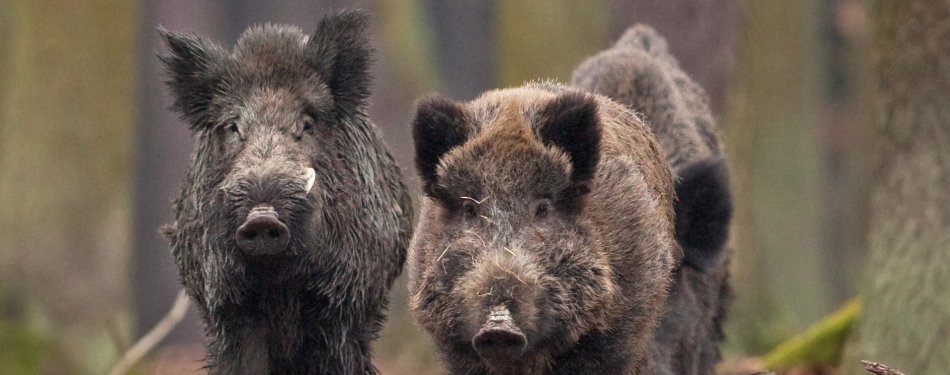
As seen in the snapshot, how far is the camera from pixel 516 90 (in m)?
6.17

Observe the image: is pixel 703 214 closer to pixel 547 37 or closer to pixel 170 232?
pixel 170 232

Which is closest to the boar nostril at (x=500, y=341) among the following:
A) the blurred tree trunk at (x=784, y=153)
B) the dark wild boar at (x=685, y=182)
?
the dark wild boar at (x=685, y=182)

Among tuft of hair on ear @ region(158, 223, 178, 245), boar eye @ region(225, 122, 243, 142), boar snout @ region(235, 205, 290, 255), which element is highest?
boar eye @ region(225, 122, 243, 142)

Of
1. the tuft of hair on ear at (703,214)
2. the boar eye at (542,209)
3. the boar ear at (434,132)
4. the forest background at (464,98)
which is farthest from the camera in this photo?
the forest background at (464,98)

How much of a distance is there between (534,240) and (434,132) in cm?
82

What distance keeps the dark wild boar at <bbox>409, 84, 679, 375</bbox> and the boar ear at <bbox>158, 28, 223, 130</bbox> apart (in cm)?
145

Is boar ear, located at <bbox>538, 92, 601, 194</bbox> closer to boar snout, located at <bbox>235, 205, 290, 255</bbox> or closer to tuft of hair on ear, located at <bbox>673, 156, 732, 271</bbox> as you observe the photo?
boar snout, located at <bbox>235, 205, 290, 255</bbox>

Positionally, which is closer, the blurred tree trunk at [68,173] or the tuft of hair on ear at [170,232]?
the tuft of hair on ear at [170,232]

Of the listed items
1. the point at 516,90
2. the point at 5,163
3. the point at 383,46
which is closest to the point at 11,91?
the point at 5,163

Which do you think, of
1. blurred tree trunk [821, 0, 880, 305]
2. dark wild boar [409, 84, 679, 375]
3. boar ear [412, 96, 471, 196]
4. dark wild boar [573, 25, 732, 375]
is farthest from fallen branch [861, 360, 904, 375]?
blurred tree trunk [821, 0, 880, 305]

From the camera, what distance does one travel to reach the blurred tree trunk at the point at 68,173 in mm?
10570

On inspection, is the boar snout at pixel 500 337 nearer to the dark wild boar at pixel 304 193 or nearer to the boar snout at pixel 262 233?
the boar snout at pixel 262 233

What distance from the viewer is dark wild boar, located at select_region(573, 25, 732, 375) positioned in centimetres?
691

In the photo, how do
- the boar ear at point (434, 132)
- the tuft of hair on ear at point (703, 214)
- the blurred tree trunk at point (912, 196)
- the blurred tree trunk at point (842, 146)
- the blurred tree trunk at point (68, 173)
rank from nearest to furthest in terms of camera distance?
the boar ear at point (434, 132), the tuft of hair on ear at point (703, 214), the blurred tree trunk at point (912, 196), the blurred tree trunk at point (68, 173), the blurred tree trunk at point (842, 146)
